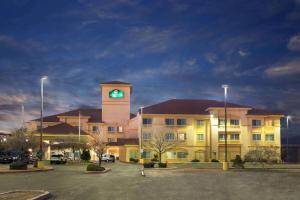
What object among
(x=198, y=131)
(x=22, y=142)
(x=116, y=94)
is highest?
(x=116, y=94)

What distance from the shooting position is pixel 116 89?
11119 cm

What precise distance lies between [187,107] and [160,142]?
45.2 feet

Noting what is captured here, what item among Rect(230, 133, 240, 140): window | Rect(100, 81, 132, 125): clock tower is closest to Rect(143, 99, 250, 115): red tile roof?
Rect(230, 133, 240, 140): window

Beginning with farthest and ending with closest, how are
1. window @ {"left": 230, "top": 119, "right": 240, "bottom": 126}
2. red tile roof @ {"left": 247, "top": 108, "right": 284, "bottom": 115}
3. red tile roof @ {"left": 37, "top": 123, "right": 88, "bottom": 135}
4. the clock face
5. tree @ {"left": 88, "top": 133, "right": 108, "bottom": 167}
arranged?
the clock face, red tile roof @ {"left": 247, "top": 108, "right": 284, "bottom": 115}, window @ {"left": 230, "top": 119, "right": 240, "bottom": 126}, red tile roof @ {"left": 37, "top": 123, "right": 88, "bottom": 135}, tree @ {"left": 88, "top": 133, "right": 108, "bottom": 167}

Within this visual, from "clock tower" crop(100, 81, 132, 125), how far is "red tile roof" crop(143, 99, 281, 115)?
17.3 m

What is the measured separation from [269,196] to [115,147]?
293 ft

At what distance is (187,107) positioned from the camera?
93.8 metres

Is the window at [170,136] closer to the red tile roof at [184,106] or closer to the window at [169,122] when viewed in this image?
the window at [169,122]

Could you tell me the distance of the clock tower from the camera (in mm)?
110812

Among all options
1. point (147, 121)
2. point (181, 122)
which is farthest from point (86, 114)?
point (181, 122)

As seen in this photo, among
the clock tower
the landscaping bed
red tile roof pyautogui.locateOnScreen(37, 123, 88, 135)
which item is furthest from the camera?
the clock tower

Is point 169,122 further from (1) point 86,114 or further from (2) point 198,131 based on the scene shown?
(1) point 86,114

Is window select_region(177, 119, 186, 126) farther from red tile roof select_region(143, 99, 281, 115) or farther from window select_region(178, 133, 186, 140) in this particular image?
window select_region(178, 133, 186, 140)

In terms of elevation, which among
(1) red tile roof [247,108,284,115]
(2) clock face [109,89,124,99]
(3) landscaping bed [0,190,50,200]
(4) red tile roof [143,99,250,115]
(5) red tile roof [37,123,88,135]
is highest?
(2) clock face [109,89,124,99]
